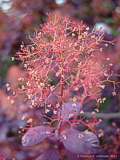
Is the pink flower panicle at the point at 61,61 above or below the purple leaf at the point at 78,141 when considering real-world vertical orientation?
above

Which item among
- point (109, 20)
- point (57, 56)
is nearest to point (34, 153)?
point (57, 56)

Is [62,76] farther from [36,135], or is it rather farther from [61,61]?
[36,135]

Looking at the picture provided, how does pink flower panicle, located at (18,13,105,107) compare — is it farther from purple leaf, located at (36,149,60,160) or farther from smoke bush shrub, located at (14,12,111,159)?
purple leaf, located at (36,149,60,160)

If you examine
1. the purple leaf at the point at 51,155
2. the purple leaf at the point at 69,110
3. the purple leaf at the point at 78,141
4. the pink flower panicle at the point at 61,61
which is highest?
the pink flower panicle at the point at 61,61

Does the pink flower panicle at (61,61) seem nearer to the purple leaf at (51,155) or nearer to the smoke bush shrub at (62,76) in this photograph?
the smoke bush shrub at (62,76)

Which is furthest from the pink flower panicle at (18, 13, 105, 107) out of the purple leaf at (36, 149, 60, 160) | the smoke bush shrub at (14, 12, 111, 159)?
the purple leaf at (36, 149, 60, 160)

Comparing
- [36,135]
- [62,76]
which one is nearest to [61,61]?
[62,76]

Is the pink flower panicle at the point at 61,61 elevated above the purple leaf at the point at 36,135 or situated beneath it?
elevated above

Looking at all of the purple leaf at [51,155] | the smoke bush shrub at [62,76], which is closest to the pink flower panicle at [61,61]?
the smoke bush shrub at [62,76]
